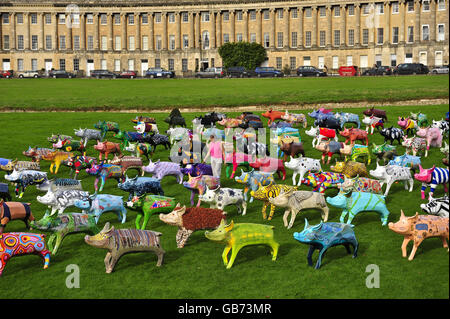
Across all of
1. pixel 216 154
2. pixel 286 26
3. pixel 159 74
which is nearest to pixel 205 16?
pixel 286 26

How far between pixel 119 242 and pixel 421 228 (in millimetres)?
7257

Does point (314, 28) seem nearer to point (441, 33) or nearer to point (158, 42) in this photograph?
point (441, 33)

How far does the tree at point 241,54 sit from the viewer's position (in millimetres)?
111188

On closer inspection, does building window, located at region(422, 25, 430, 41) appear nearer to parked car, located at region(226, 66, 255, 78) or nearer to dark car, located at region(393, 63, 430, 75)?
dark car, located at region(393, 63, 430, 75)

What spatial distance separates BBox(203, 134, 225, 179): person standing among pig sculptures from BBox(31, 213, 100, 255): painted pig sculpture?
7229 mm

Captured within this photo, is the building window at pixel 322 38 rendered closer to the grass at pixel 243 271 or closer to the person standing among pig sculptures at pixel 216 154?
the person standing among pig sculptures at pixel 216 154

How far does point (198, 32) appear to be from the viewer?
401ft

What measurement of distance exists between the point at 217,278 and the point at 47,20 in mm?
118659

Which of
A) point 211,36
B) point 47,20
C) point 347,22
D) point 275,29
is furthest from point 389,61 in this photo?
point 47,20

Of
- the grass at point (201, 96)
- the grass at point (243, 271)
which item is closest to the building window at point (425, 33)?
the grass at point (201, 96)

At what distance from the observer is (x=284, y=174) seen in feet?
81.6

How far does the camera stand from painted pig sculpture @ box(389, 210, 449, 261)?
1535cm

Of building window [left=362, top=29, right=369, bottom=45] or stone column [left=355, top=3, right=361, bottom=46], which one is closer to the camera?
stone column [left=355, top=3, right=361, bottom=46]

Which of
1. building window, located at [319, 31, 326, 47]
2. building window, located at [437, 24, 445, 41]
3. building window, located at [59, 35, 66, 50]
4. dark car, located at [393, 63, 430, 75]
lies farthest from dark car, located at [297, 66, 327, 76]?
building window, located at [59, 35, 66, 50]
